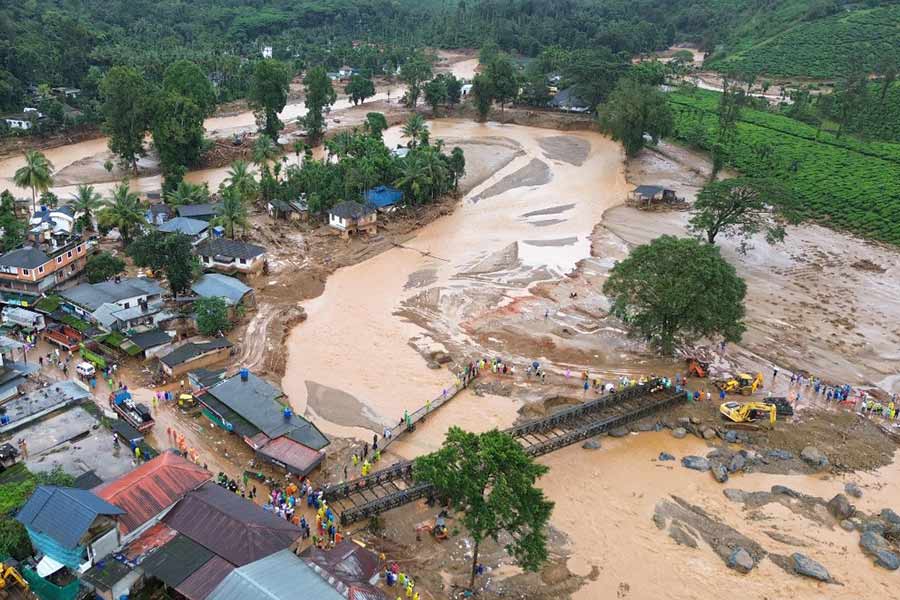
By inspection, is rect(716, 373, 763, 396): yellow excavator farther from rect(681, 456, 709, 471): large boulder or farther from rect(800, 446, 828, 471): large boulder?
rect(681, 456, 709, 471): large boulder

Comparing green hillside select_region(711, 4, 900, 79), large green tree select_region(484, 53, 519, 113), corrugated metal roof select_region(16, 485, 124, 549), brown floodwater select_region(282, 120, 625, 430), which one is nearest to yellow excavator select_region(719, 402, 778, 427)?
brown floodwater select_region(282, 120, 625, 430)

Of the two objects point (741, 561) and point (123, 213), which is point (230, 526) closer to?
point (741, 561)

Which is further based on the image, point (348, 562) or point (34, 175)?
point (34, 175)

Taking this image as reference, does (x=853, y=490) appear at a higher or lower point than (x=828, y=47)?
lower

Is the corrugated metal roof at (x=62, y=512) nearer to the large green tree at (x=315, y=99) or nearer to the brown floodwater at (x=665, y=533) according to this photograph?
the brown floodwater at (x=665, y=533)

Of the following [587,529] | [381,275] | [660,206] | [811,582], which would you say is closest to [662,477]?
[587,529]

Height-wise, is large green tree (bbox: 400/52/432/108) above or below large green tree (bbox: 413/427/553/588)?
above

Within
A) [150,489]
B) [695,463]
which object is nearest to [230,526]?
[150,489]
